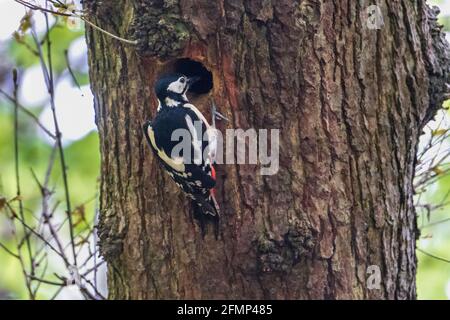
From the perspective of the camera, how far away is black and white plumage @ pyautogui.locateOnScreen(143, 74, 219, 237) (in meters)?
2.62

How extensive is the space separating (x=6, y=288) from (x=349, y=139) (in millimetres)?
3754

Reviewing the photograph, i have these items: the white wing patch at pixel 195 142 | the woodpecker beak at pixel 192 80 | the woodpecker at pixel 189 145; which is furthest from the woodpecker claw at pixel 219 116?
the woodpecker beak at pixel 192 80

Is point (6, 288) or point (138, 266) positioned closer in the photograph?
point (138, 266)

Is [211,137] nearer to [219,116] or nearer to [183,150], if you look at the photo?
[219,116]

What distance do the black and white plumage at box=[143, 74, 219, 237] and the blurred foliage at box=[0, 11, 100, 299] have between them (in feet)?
A: 5.41

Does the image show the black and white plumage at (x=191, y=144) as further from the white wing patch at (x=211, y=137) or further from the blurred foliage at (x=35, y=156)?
the blurred foliage at (x=35, y=156)

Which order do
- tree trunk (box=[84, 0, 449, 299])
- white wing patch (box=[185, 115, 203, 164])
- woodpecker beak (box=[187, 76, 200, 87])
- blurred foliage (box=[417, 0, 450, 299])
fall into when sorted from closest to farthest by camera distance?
tree trunk (box=[84, 0, 449, 299]), white wing patch (box=[185, 115, 203, 164]), woodpecker beak (box=[187, 76, 200, 87]), blurred foliage (box=[417, 0, 450, 299])

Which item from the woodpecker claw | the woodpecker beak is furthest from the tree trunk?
the woodpecker beak

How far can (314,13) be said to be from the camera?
261 centimetres

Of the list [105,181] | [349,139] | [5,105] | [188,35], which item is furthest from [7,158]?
[349,139]

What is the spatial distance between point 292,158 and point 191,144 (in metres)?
0.54

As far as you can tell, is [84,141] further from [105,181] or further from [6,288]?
[105,181]

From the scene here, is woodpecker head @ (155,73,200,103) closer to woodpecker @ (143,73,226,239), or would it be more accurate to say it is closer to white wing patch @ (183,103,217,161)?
woodpecker @ (143,73,226,239)

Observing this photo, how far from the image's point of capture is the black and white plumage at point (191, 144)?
103 inches
